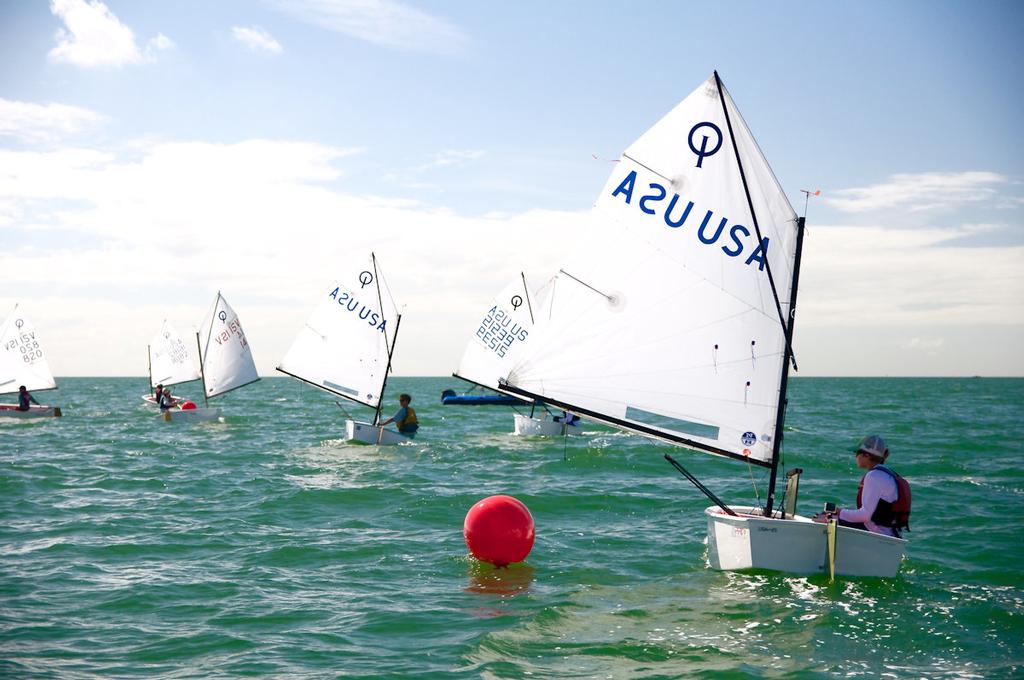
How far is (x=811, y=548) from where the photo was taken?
11297 mm

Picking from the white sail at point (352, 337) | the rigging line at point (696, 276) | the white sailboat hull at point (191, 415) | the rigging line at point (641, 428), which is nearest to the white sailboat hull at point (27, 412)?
the white sailboat hull at point (191, 415)

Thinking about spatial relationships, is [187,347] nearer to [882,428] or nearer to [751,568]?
[882,428]

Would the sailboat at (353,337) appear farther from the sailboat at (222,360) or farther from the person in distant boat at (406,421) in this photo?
the sailboat at (222,360)

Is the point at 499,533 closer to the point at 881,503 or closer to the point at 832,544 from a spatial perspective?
the point at 832,544

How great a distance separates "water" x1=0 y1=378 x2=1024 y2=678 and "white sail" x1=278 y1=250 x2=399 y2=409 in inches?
224

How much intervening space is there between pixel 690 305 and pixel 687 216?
124 centimetres

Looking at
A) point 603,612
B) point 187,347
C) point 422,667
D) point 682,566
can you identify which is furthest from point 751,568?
point 187,347

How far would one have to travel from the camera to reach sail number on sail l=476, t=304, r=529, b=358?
36.1 m

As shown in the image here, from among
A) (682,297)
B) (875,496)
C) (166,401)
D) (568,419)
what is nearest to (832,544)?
(875,496)

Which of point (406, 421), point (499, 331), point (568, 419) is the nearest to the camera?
point (406, 421)

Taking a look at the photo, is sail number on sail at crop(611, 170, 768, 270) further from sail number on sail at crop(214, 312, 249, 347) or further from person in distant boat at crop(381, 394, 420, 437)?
sail number on sail at crop(214, 312, 249, 347)

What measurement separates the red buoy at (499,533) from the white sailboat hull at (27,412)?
35821 millimetres

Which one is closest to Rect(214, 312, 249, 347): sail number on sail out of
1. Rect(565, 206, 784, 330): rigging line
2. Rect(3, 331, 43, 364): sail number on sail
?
Rect(3, 331, 43, 364): sail number on sail

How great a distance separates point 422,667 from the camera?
886 centimetres
